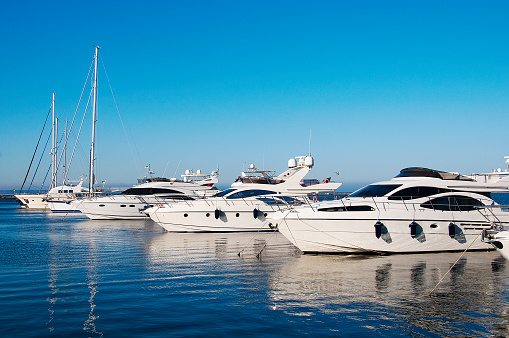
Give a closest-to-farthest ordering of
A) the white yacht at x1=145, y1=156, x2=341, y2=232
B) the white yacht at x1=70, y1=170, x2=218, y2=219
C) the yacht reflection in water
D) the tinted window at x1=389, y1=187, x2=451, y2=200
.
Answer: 1. the yacht reflection in water
2. the tinted window at x1=389, y1=187, x2=451, y2=200
3. the white yacht at x1=145, y1=156, x2=341, y2=232
4. the white yacht at x1=70, y1=170, x2=218, y2=219

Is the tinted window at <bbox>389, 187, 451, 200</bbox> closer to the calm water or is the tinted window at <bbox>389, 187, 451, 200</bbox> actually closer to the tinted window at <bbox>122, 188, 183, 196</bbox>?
the calm water

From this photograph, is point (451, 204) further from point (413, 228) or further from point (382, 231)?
point (382, 231)

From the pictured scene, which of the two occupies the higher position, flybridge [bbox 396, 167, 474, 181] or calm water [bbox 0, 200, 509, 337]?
flybridge [bbox 396, 167, 474, 181]

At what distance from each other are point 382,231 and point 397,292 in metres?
5.43

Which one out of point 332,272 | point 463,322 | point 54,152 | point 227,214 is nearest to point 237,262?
point 332,272

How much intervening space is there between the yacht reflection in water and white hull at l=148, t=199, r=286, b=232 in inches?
365

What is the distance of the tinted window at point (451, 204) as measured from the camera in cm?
1778

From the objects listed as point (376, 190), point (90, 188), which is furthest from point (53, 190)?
point (376, 190)

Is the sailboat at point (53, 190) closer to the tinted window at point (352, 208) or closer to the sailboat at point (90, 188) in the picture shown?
the sailboat at point (90, 188)

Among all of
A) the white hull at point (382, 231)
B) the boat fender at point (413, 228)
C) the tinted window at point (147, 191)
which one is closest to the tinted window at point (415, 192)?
the white hull at point (382, 231)

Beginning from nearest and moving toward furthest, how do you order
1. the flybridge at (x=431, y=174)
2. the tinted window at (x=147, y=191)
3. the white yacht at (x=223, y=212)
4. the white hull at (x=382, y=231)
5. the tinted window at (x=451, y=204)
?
1. the white hull at (x=382, y=231)
2. the tinted window at (x=451, y=204)
3. the flybridge at (x=431, y=174)
4. the white yacht at (x=223, y=212)
5. the tinted window at (x=147, y=191)

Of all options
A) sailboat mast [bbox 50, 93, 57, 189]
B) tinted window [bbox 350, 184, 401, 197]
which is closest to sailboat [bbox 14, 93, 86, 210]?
sailboat mast [bbox 50, 93, 57, 189]

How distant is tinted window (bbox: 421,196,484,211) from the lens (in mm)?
17781

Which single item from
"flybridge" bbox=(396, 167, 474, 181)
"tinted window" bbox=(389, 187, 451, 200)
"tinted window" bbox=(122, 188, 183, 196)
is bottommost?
"tinted window" bbox=(389, 187, 451, 200)
